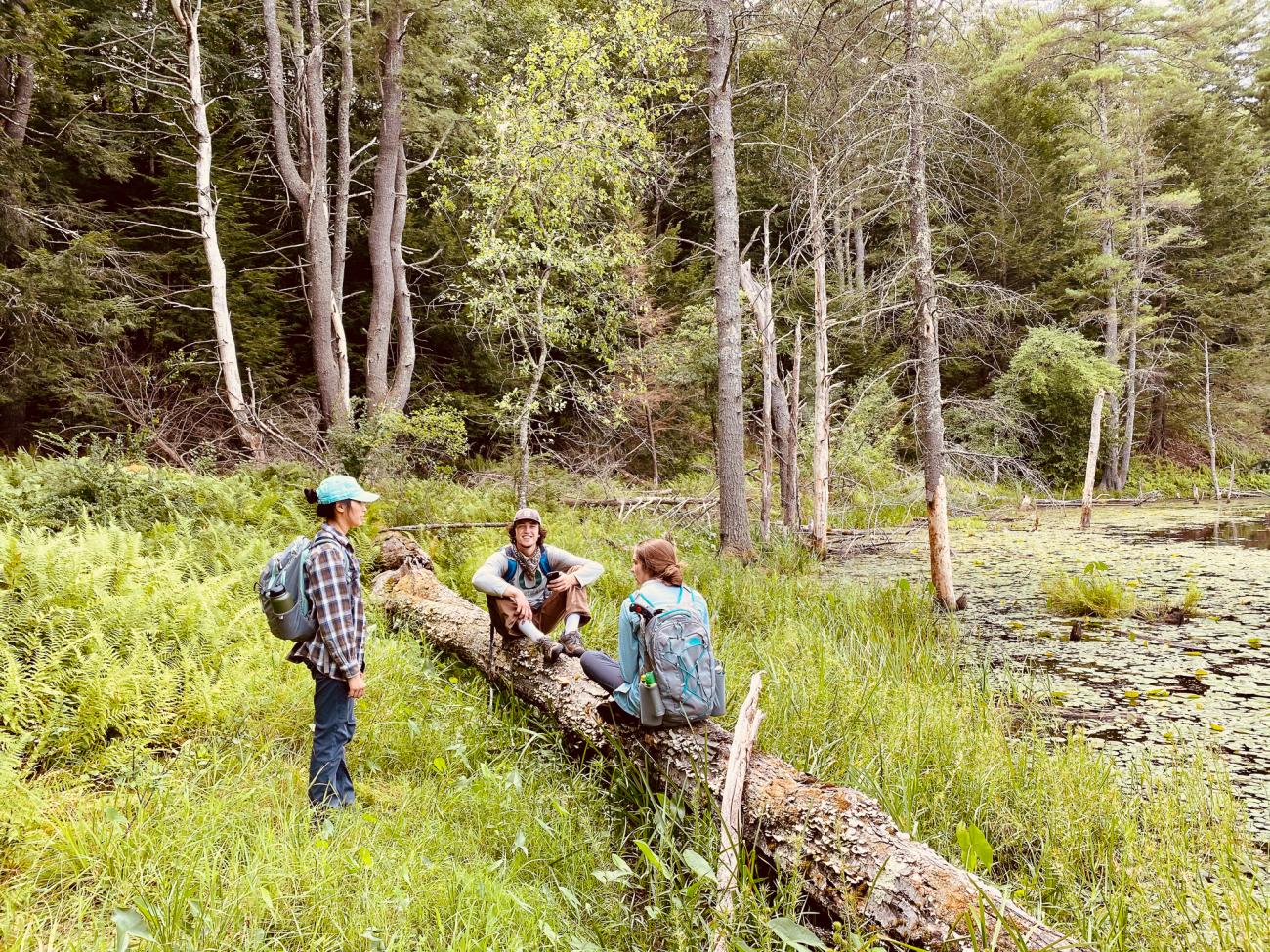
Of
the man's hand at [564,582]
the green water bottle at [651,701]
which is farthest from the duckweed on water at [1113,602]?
the green water bottle at [651,701]

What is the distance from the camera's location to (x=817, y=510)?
38.0ft

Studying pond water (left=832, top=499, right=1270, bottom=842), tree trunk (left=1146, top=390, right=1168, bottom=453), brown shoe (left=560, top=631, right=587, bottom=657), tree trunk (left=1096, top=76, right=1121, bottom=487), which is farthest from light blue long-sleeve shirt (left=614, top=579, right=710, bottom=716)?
tree trunk (left=1146, top=390, right=1168, bottom=453)

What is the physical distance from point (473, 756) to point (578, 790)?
812mm

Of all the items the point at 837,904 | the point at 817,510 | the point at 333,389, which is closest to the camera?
the point at 837,904

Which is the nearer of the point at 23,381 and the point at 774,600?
the point at 774,600

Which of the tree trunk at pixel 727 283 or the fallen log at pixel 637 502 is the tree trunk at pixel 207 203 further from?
the tree trunk at pixel 727 283

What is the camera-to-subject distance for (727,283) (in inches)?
351

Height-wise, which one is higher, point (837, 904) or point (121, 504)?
point (121, 504)

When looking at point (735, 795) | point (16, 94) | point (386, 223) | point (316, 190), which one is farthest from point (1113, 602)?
point (16, 94)

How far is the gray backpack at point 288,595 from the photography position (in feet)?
10.4

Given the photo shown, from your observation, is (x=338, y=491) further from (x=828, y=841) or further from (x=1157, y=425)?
(x=1157, y=425)

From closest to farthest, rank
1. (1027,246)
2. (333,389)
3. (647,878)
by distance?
(647,878) < (333,389) < (1027,246)

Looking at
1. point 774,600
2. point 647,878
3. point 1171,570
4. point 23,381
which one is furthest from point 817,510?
point 23,381

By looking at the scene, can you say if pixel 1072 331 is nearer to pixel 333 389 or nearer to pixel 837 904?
pixel 333 389
